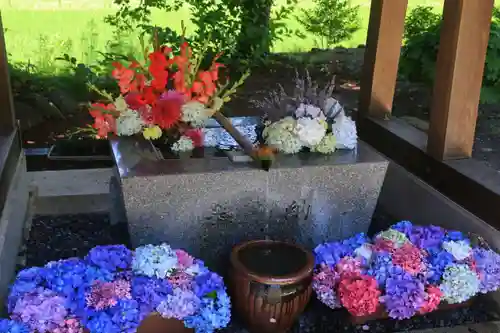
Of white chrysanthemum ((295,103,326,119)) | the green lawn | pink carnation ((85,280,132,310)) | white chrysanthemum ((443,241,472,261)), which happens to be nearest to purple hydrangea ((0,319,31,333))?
pink carnation ((85,280,132,310))

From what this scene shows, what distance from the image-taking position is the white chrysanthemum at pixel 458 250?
8.79 ft

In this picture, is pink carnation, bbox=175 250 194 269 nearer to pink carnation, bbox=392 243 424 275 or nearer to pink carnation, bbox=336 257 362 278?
pink carnation, bbox=336 257 362 278

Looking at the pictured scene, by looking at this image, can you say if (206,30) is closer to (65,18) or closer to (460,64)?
(65,18)

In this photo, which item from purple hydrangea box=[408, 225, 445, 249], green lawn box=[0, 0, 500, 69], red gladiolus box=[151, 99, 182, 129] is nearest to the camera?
purple hydrangea box=[408, 225, 445, 249]

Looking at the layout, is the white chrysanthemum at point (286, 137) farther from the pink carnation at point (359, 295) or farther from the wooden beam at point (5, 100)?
the wooden beam at point (5, 100)

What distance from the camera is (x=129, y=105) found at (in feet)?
9.96

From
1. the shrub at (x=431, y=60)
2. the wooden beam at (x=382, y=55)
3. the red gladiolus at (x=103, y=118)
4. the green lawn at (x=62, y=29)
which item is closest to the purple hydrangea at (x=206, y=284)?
the red gladiolus at (x=103, y=118)

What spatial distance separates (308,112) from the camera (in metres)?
3.06

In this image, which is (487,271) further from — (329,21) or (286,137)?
(329,21)

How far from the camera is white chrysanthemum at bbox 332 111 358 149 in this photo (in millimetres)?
3061

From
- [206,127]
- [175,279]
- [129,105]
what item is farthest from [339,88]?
[175,279]

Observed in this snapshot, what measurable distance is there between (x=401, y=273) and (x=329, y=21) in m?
6.62

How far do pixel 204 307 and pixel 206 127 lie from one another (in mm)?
1358

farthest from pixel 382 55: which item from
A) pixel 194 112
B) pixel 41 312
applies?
pixel 41 312
